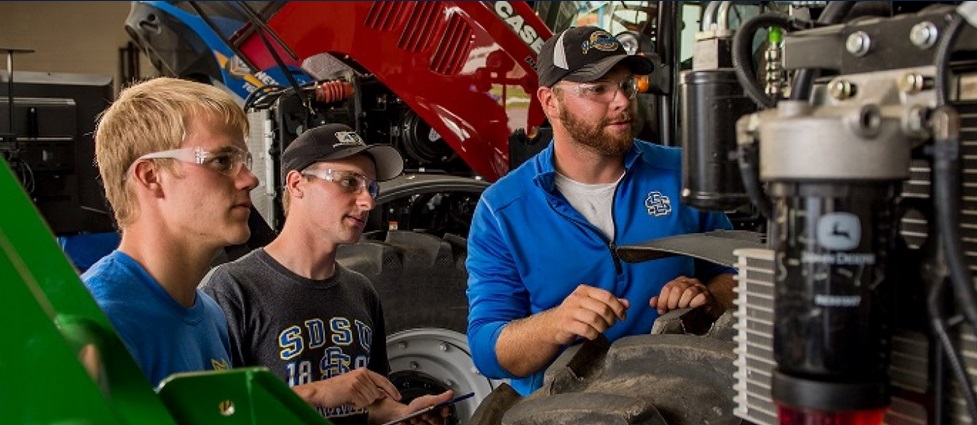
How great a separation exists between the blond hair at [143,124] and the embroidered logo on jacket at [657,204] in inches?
44.9

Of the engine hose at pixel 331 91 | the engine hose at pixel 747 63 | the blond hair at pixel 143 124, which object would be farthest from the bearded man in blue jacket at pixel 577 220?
the engine hose at pixel 331 91

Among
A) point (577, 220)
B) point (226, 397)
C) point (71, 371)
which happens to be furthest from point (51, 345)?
point (577, 220)

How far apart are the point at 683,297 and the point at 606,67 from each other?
786 mm

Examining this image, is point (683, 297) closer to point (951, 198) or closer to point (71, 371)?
point (951, 198)

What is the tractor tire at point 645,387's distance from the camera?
1.89 meters

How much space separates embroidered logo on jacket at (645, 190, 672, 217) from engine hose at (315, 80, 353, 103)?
1669mm

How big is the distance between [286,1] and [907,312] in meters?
3.41

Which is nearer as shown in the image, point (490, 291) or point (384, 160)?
point (490, 291)

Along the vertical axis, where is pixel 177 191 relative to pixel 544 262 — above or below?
above

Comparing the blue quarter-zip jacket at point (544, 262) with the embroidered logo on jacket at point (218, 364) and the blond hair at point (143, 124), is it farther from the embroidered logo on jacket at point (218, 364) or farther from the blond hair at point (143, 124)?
the blond hair at point (143, 124)

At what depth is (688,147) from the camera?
5.24 feet

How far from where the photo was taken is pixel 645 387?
1.99m

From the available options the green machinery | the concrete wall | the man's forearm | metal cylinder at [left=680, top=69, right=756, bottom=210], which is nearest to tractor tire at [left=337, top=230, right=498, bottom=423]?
the man's forearm

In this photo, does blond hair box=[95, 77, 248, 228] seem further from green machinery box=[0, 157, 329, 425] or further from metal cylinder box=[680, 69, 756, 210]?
metal cylinder box=[680, 69, 756, 210]
